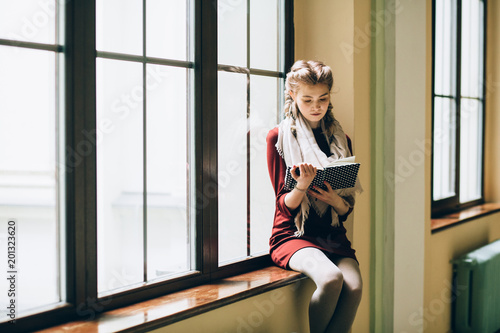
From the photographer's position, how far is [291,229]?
7.77 ft

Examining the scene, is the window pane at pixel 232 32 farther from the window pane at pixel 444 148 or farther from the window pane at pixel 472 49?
Result: the window pane at pixel 472 49

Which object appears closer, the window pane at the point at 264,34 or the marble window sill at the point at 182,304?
the marble window sill at the point at 182,304

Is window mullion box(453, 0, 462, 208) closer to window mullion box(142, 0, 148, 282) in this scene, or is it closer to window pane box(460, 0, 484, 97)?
window pane box(460, 0, 484, 97)

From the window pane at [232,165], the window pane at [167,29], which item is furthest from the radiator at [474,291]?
the window pane at [167,29]

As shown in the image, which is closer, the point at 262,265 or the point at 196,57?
the point at 196,57

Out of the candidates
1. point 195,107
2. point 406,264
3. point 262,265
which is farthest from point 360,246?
point 195,107

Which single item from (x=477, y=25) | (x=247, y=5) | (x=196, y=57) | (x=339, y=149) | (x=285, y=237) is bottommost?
(x=285, y=237)

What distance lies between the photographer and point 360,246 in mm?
2768

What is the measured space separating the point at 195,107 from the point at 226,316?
2.79ft

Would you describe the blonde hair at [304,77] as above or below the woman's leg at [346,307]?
above

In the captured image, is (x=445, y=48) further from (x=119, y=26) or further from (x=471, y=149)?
(x=119, y=26)

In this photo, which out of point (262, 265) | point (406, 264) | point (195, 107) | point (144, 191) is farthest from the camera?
point (406, 264)

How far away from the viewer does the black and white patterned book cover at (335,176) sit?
7.05 feet

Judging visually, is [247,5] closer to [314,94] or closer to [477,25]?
[314,94]
